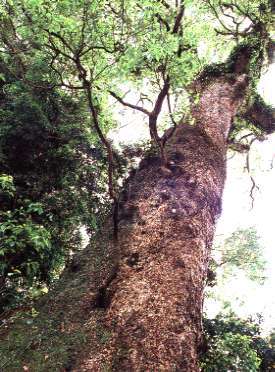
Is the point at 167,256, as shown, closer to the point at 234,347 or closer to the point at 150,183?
the point at 150,183

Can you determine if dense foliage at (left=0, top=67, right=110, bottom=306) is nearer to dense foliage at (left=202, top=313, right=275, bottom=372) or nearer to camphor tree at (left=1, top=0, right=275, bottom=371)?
camphor tree at (left=1, top=0, right=275, bottom=371)

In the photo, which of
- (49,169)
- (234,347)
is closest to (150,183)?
(49,169)

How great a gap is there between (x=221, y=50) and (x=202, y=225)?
7989mm

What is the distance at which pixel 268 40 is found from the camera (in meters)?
10.5

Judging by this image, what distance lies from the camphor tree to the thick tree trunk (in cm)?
1

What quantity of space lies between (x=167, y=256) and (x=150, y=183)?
162 cm

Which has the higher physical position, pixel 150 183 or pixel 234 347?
pixel 150 183

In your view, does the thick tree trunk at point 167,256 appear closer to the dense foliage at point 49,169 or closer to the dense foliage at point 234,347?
the dense foliage at point 49,169

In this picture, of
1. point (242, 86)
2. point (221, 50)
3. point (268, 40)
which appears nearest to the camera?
point (242, 86)

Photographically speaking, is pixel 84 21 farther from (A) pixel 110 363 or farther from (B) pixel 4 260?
(A) pixel 110 363

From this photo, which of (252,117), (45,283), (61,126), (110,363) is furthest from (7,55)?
(252,117)

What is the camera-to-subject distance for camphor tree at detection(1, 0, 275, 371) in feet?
13.7

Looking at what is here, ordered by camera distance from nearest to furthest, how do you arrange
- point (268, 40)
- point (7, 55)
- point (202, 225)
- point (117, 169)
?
point (202, 225) < point (7, 55) < point (117, 169) < point (268, 40)

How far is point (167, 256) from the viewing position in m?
5.04
